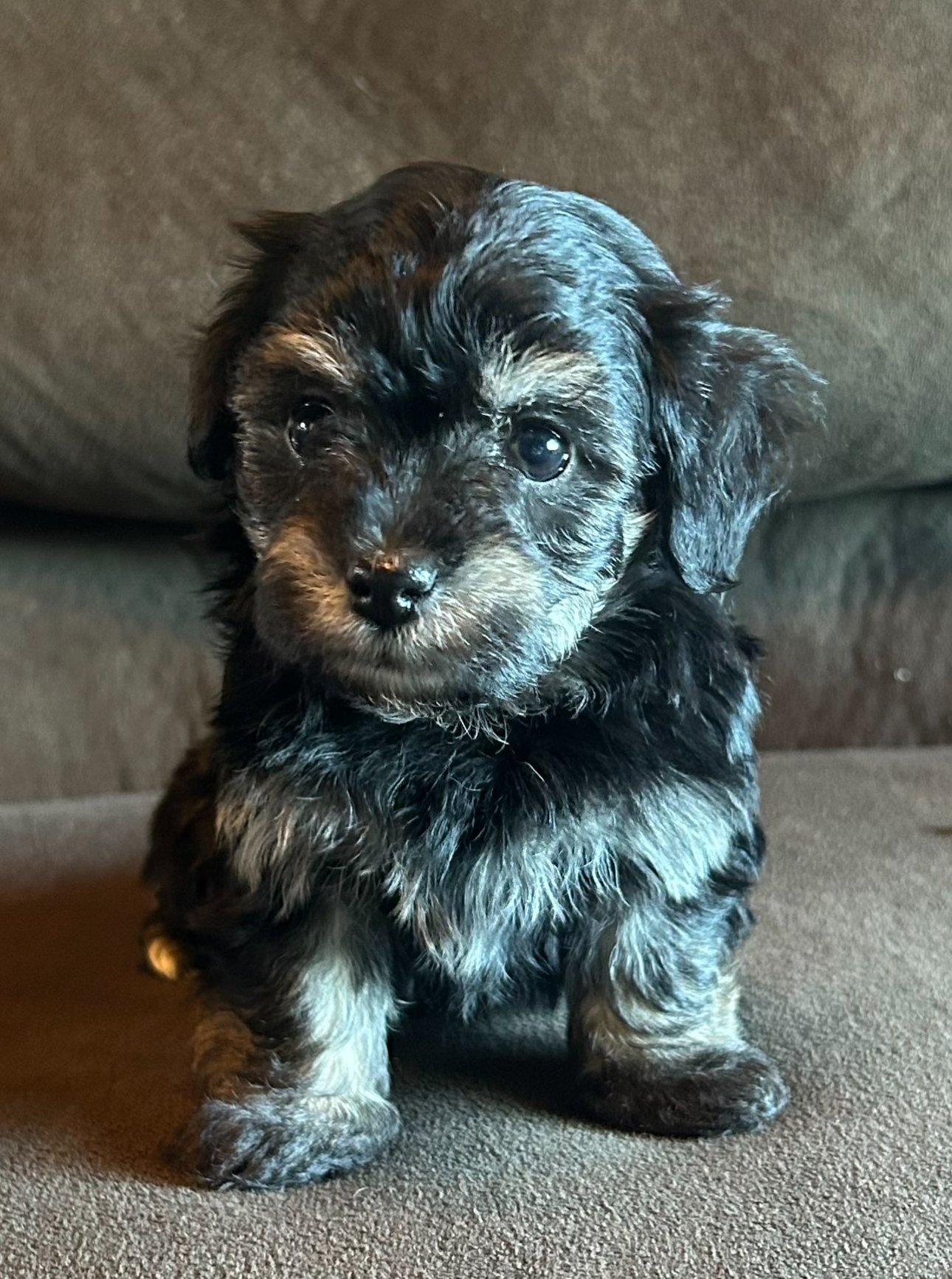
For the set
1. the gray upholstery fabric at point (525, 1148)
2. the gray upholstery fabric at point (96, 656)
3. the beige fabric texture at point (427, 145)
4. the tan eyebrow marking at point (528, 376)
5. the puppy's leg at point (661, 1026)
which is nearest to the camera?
the gray upholstery fabric at point (525, 1148)

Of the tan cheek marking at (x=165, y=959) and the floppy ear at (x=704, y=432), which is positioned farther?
the tan cheek marking at (x=165, y=959)

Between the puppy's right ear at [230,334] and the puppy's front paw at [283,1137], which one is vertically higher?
the puppy's right ear at [230,334]

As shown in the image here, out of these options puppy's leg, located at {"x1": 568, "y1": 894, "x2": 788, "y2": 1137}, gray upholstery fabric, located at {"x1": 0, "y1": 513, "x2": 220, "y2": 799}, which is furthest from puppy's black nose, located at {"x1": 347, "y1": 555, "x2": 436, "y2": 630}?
gray upholstery fabric, located at {"x1": 0, "y1": 513, "x2": 220, "y2": 799}

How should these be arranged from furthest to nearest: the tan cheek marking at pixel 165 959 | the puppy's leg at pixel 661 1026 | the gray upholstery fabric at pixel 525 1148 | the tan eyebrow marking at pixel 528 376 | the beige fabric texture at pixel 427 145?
the beige fabric texture at pixel 427 145
the tan cheek marking at pixel 165 959
the puppy's leg at pixel 661 1026
the tan eyebrow marking at pixel 528 376
the gray upholstery fabric at pixel 525 1148

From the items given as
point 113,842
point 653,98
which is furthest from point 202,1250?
point 653,98

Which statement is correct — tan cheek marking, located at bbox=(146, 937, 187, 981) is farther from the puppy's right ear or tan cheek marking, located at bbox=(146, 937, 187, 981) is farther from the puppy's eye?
the puppy's eye

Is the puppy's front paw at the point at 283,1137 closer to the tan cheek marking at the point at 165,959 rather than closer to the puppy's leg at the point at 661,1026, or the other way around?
the puppy's leg at the point at 661,1026

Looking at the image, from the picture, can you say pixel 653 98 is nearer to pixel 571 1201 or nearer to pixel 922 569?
pixel 922 569

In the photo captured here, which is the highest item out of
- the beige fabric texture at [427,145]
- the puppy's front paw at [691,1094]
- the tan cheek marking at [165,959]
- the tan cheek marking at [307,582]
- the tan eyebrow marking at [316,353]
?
the beige fabric texture at [427,145]

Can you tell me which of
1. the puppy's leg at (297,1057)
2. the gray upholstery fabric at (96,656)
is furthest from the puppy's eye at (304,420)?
the gray upholstery fabric at (96,656)
